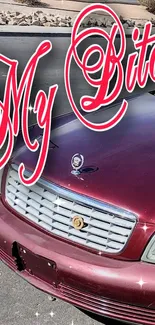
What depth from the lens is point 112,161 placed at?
260 cm

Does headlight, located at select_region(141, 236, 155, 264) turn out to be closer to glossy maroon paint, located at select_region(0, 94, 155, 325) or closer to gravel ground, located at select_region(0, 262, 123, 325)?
glossy maroon paint, located at select_region(0, 94, 155, 325)

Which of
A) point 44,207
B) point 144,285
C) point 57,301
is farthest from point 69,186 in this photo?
point 57,301

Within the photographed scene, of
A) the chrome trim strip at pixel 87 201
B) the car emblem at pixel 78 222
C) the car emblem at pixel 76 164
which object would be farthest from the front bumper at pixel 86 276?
the car emblem at pixel 76 164

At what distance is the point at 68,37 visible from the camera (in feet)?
46.2

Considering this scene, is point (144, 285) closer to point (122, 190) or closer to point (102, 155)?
point (122, 190)

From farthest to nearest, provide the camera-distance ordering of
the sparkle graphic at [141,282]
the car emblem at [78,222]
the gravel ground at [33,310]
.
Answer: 1. the gravel ground at [33,310]
2. the car emblem at [78,222]
3. the sparkle graphic at [141,282]

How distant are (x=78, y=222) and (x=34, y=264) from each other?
0.38 meters

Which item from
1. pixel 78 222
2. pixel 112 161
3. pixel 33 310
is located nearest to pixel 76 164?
pixel 112 161

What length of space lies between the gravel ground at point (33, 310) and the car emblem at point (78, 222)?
653mm

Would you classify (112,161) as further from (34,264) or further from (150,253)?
(34,264)

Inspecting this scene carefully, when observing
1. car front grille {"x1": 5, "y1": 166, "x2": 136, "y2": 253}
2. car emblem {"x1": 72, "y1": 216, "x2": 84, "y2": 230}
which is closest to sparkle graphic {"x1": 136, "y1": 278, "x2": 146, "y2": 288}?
car front grille {"x1": 5, "y1": 166, "x2": 136, "y2": 253}

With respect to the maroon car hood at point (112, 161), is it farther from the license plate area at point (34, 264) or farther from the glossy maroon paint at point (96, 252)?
the license plate area at point (34, 264)

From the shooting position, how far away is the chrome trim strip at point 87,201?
2.29 metres

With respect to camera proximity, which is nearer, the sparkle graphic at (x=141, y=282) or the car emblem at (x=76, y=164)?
the sparkle graphic at (x=141, y=282)
